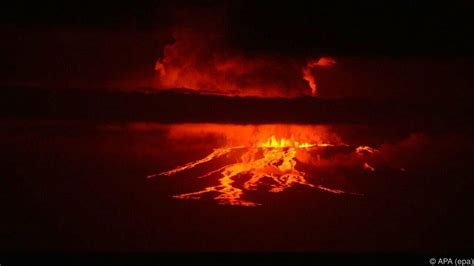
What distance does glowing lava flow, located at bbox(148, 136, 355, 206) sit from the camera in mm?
9258

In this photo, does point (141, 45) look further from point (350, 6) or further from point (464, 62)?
point (464, 62)

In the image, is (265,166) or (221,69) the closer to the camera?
(221,69)

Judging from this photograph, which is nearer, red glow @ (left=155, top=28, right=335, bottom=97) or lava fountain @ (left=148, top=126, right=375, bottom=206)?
red glow @ (left=155, top=28, right=335, bottom=97)

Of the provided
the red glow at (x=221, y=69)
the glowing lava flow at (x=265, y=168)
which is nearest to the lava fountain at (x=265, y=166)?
the glowing lava flow at (x=265, y=168)

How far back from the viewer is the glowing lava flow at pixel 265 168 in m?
9.26

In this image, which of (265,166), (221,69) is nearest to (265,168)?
(265,166)

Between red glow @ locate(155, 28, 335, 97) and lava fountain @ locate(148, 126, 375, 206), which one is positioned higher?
Result: red glow @ locate(155, 28, 335, 97)

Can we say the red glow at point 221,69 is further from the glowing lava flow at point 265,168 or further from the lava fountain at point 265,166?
the glowing lava flow at point 265,168

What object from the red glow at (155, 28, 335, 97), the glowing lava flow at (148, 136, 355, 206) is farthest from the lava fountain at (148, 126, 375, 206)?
the red glow at (155, 28, 335, 97)

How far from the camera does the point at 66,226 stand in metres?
8.28

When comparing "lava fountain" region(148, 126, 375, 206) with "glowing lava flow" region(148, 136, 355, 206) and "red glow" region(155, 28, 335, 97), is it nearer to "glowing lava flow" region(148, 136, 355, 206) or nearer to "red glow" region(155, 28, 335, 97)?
"glowing lava flow" region(148, 136, 355, 206)

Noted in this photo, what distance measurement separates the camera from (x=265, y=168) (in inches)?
378

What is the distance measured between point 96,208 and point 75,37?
6.99 feet

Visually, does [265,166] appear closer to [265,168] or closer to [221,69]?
[265,168]
